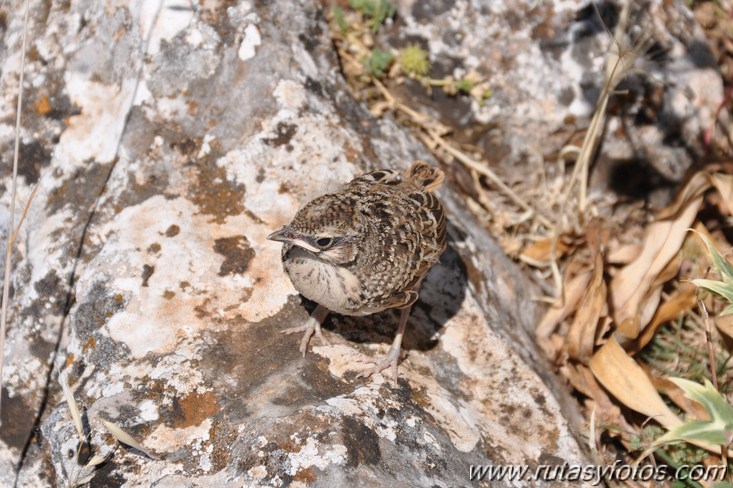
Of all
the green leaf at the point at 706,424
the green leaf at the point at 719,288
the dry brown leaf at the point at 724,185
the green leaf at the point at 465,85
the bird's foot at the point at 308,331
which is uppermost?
the green leaf at the point at 719,288

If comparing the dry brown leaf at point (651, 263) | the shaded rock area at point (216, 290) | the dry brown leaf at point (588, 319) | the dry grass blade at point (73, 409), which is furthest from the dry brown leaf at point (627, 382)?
the dry grass blade at point (73, 409)

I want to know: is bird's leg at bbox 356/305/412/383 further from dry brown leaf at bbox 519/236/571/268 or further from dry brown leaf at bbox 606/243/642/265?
dry brown leaf at bbox 606/243/642/265

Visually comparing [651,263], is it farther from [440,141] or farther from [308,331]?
[308,331]

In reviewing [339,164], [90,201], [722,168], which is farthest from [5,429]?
[722,168]

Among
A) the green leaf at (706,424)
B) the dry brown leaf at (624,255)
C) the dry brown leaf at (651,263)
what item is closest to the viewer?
the green leaf at (706,424)

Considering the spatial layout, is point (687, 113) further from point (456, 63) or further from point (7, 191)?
point (7, 191)

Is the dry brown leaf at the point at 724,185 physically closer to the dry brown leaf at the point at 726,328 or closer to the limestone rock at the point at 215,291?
the dry brown leaf at the point at 726,328
